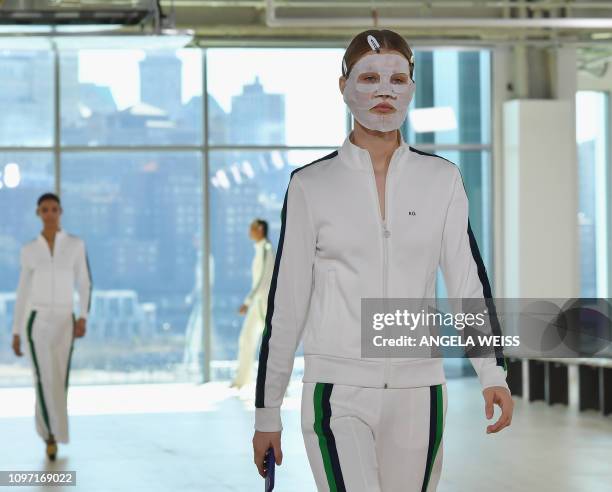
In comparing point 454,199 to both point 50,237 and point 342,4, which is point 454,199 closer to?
point 50,237

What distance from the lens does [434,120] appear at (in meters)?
15.2

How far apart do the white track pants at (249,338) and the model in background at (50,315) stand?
4.52 metres

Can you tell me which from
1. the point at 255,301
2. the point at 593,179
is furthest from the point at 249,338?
the point at 593,179

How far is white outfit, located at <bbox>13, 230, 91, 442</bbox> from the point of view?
27.6ft

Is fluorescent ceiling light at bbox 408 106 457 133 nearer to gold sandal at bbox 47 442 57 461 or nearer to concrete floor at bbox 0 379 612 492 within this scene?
concrete floor at bbox 0 379 612 492

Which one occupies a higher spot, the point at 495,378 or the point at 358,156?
the point at 358,156

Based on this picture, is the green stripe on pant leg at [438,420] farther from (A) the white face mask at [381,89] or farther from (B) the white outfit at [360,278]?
(A) the white face mask at [381,89]

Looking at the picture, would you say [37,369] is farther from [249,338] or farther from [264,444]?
[264,444]

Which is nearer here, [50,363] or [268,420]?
[268,420]

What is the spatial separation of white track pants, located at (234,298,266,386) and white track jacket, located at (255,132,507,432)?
9.74 metres

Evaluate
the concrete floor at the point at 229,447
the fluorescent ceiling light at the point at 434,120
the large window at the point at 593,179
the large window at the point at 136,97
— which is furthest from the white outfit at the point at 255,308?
the large window at the point at 593,179

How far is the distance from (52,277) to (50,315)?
251mm

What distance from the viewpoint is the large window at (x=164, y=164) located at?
14.7 metres

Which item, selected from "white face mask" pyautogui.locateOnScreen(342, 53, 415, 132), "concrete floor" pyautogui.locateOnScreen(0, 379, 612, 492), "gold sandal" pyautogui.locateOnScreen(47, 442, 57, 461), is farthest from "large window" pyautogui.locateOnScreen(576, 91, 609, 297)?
"white face mask" pyautogui.locateOnScreen(342, 53, 415, 132)
